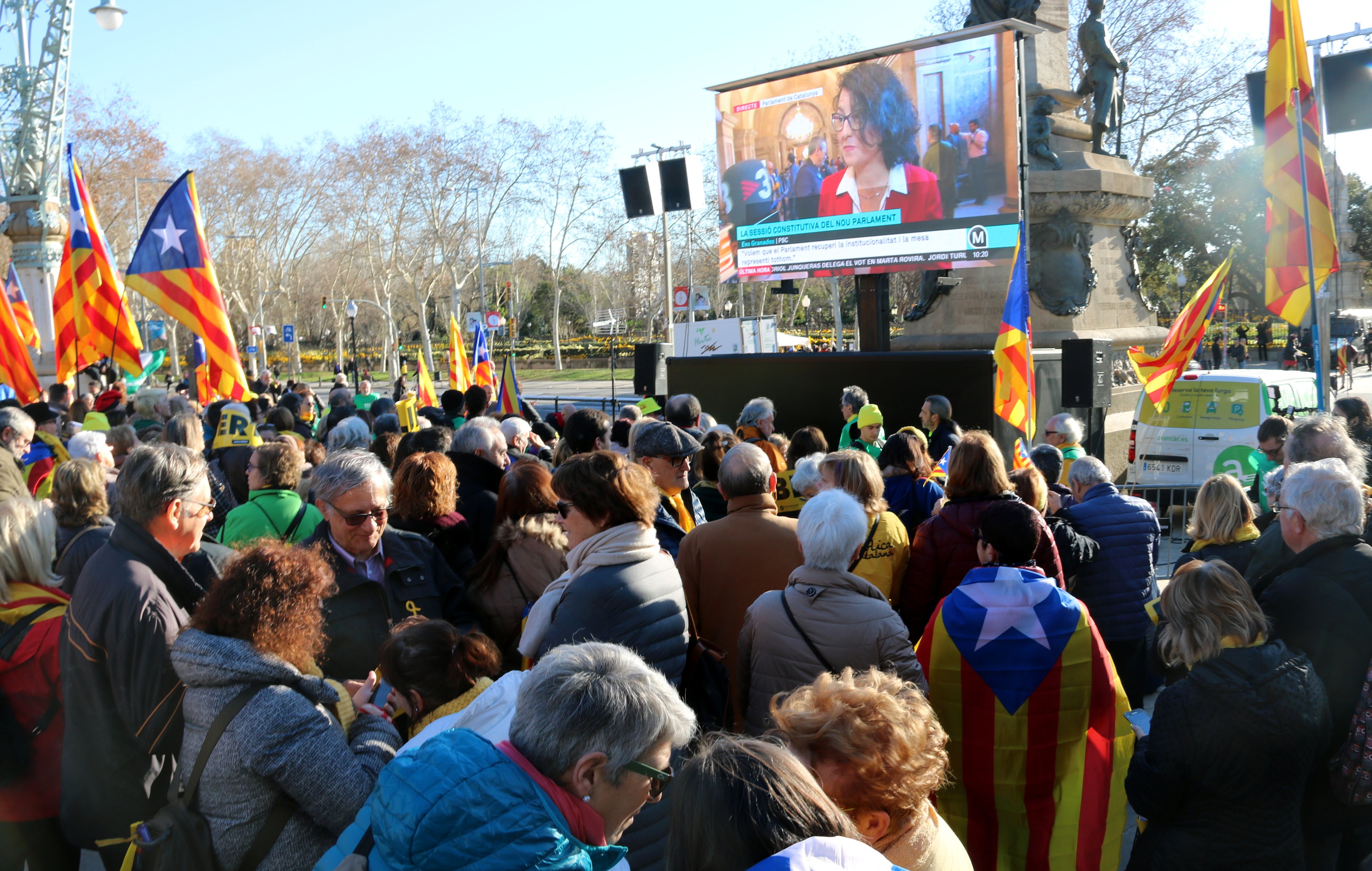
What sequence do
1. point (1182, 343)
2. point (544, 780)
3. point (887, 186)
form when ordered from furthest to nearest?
point (887, 186)
point (1182, 343)
point (544, 780)

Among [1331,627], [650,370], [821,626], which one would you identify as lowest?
[1331,627]

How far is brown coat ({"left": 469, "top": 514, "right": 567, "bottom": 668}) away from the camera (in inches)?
150

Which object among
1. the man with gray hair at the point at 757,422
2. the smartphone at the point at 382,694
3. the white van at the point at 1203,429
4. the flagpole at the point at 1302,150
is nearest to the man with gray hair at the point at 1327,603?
the smartphone at the point at 382,694

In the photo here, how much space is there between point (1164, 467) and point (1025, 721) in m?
8.12

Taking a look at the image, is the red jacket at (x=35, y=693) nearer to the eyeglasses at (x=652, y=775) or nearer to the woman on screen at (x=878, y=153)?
the eyeglasses at (x=652, y=775)

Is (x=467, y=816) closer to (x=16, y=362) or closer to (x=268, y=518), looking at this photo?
(x=268, y=518)

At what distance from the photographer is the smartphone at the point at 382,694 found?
2.47m

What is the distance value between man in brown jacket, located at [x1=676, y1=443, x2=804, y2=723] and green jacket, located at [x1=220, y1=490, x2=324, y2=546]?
1.59 m

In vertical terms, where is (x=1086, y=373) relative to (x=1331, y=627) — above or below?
above

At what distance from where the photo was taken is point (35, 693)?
2.98 m

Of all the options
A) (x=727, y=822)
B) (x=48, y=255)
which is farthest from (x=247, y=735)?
(x=48, y=255)

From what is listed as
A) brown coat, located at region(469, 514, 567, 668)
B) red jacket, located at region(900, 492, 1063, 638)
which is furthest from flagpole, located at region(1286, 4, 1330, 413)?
brown coat, located at region(469, 514, 567, 668)

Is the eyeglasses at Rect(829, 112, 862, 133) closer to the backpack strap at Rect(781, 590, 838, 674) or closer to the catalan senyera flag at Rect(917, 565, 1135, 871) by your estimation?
the catalan senyera flag at Rect(917, 565, 1135, 871)

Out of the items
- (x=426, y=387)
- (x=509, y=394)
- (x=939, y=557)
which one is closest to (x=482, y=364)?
(x=426, y=387)
